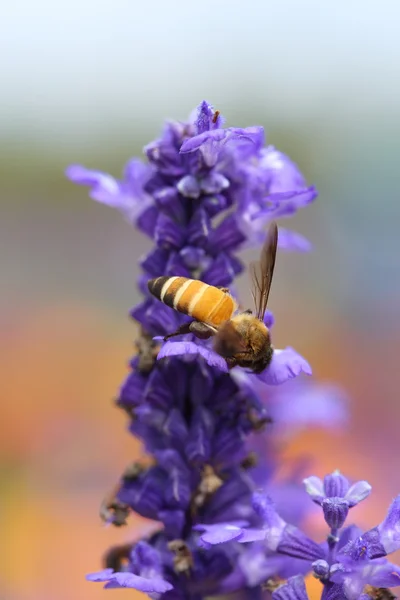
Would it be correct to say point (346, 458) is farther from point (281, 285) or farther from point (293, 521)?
point (281, 285)

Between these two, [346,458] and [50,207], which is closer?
[346,458]

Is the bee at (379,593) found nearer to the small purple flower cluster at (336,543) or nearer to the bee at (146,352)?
the small purple flower cluster at (336,543)

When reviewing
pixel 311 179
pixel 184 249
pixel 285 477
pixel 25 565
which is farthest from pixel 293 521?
pixel 311 179

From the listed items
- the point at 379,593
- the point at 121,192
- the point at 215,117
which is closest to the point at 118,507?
the point at 379,593

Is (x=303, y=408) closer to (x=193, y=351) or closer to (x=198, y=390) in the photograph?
(x=198, y=390)

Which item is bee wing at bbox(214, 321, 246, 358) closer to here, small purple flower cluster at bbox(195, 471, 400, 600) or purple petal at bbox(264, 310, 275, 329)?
purple petal at bbox(264, 310, 275, 329)

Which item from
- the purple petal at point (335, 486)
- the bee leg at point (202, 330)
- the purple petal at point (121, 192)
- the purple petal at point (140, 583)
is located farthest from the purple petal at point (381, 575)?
the purple petal at point (121, 192)
